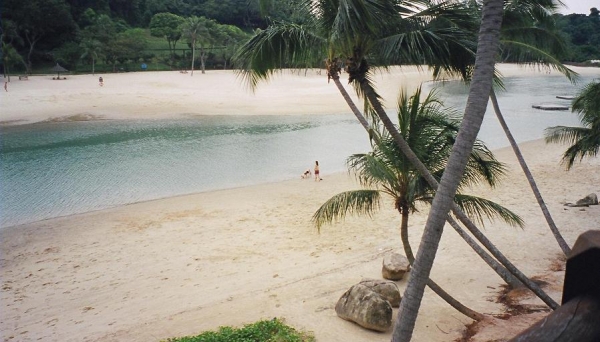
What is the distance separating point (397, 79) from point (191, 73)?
86.5 ft

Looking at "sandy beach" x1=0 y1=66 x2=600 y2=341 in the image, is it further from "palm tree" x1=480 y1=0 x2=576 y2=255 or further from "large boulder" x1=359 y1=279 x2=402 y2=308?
"palm tree" x1=480 y1=0 x2=576 y2=255

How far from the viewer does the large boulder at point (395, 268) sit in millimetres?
9398

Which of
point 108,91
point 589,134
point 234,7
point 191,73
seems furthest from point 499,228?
point 234,7

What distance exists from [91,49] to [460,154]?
52495mm

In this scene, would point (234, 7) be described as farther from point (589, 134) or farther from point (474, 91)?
point (474, 91)

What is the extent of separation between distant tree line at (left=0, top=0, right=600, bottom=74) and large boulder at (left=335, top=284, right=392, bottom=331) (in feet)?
142

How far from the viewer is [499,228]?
12.6 meters

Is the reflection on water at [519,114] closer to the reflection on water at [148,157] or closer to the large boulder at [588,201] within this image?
the large boulder at [588,201]

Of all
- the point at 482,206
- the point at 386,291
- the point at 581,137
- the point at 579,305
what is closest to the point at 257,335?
the point at 386,291

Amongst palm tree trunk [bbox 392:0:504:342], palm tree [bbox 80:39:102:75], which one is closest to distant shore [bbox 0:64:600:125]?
palm tree [bbox 80:39:102:75]

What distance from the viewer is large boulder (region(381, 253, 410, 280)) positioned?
9398mm

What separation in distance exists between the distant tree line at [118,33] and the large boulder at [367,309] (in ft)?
142

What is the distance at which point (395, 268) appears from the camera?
9.38m

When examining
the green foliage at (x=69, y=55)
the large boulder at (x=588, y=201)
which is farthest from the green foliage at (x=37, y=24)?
the large boulder at (x=588, y=201)
